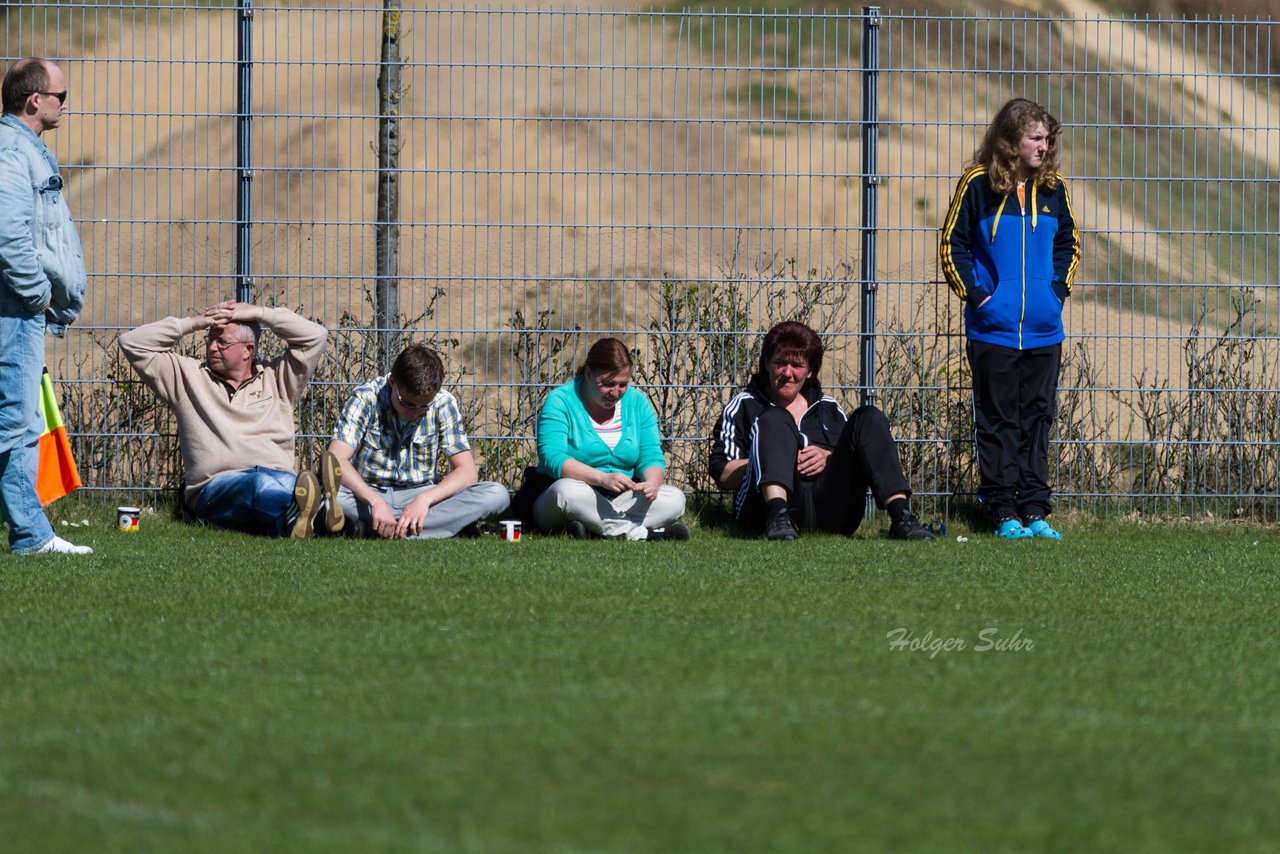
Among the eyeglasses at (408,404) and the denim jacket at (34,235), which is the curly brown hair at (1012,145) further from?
the denim jacket at (34,235)

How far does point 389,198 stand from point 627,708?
16.6 ft

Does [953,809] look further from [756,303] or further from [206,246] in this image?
[206,246]

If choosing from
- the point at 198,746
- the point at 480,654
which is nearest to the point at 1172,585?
the point at 480,654

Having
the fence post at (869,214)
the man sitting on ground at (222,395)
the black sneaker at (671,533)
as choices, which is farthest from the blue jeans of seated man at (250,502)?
the fence post at (869,214)

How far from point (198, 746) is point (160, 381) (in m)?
4.45

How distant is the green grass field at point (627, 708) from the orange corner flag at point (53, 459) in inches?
37.9

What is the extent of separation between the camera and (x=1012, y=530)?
740 cm

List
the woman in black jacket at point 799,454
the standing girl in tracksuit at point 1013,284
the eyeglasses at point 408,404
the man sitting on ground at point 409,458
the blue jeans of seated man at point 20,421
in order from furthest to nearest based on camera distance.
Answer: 1. the standing girl in tracksuit at point 1013,284
2. the woman in black jacket at point 799,454
3. the eyeglasses at point 408,404
4. the man sitting on ground at point 409,458
5. the blue jeans of seated man at point 20,421

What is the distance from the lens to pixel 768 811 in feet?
8.97

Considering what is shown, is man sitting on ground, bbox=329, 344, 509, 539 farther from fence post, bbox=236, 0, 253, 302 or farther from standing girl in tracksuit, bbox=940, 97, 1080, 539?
standing girl in tracksuit, bbox=940, 97, 1080, 539

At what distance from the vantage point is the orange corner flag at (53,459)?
6738 mm

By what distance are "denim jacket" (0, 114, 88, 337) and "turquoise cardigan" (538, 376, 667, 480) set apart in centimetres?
206

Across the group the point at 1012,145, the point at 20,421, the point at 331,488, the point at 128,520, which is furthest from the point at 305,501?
the point at 1012,145

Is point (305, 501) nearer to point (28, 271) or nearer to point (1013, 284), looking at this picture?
point (28, 271)
